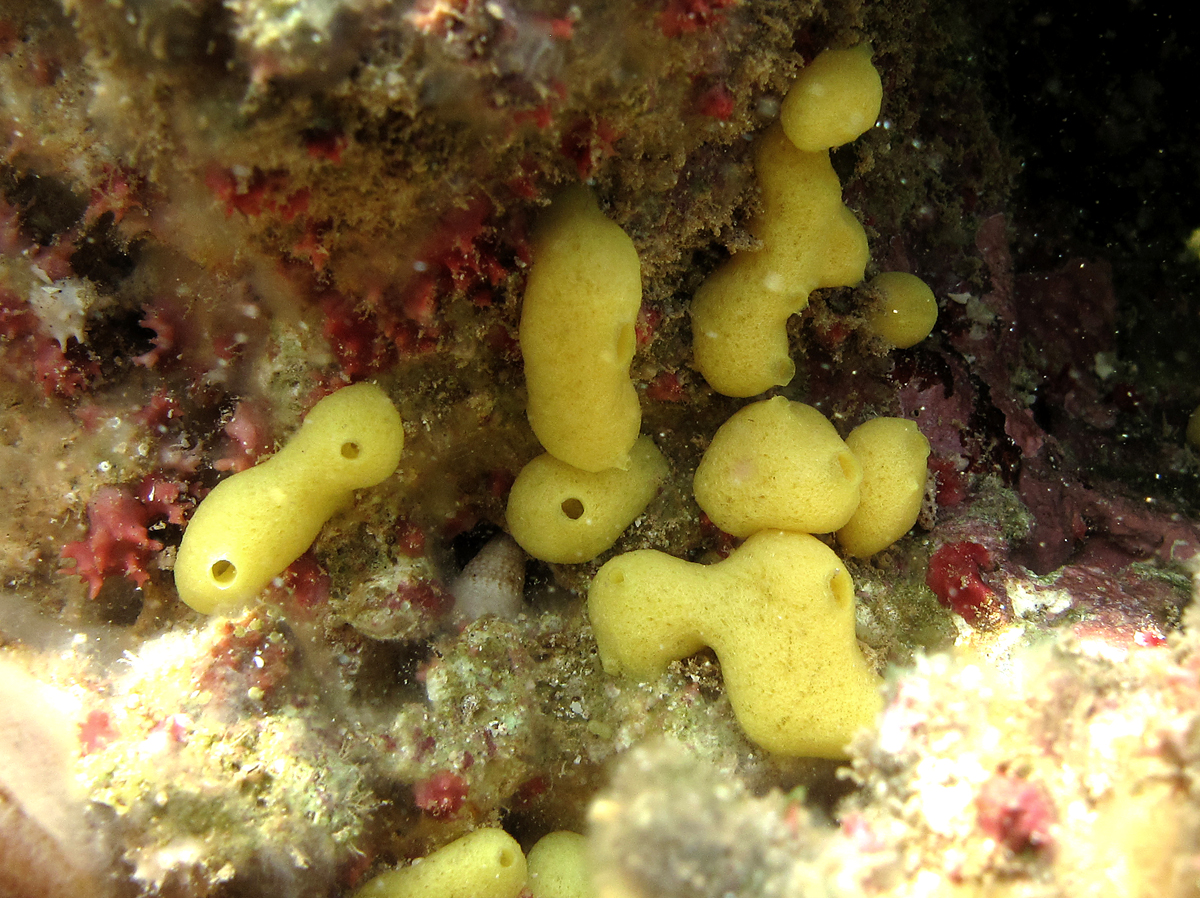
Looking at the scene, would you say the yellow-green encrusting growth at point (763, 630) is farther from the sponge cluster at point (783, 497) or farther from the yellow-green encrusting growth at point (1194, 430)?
the yellow-green encrusting growth at point (1194, 430)

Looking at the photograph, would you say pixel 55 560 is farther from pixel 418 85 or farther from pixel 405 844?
pixel 418 85

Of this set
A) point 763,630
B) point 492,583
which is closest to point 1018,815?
point 763,630

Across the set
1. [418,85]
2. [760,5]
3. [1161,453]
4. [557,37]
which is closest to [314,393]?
[418,85]

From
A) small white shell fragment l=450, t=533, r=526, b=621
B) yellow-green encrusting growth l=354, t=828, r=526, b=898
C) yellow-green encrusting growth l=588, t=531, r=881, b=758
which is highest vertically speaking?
small white shell fragment l=450, t=533, r=526, b=621

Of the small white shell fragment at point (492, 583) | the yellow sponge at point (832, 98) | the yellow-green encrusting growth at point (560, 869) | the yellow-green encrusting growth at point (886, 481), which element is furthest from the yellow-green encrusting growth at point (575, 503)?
the yellow sponge at point (832, 98)

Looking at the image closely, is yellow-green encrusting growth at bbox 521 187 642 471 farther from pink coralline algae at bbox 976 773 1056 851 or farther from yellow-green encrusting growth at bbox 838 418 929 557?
pink coralline algae at bbox 976 773 1056 851

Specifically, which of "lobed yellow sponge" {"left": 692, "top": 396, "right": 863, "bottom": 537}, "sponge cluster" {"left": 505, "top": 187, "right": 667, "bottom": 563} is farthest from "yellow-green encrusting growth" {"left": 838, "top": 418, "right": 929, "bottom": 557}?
"sponge cluster" {"left": 505, "top": 187, "right": 667, "bottom": 563}

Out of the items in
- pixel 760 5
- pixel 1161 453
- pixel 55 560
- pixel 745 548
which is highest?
pixel 760 5
